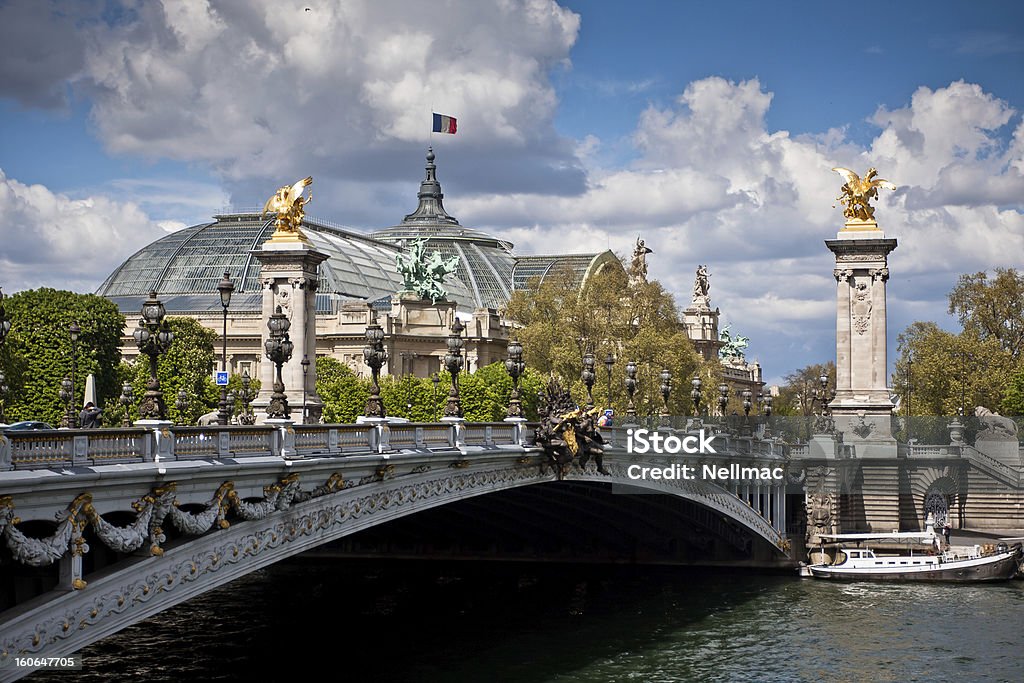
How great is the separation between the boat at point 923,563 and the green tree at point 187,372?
121 ft

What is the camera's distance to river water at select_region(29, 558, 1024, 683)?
40062mm

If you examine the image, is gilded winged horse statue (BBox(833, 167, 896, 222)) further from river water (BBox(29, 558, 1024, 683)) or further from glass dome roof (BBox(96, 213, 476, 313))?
glass dome roof (BBox(96, 213, 476, 313))

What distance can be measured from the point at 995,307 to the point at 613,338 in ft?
77.6

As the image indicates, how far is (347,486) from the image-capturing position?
30.7 m

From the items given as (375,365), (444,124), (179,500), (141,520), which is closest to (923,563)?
(375,365)

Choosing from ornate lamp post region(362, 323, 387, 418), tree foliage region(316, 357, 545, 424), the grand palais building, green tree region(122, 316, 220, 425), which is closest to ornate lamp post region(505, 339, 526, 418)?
ornate lamp post region(362, 323, 387, 418)

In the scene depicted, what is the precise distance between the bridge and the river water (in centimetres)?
624

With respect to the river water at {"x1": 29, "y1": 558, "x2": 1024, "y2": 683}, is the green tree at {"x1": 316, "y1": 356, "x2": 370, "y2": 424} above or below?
above

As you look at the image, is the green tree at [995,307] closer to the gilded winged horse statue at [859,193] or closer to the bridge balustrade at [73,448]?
the gilded winged horse statue at [859,193]

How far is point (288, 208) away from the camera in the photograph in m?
66.4

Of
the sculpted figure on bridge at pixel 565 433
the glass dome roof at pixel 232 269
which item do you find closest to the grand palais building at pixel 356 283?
the glass dome roof at pixel 232 269

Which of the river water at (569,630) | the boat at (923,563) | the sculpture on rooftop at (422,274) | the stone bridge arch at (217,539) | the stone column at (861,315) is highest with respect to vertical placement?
the sculpture on rooftop at (422,274)

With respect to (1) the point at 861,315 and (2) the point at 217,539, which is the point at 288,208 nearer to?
(1) the point at 861,315

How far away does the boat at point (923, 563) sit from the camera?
5769 centimetres
